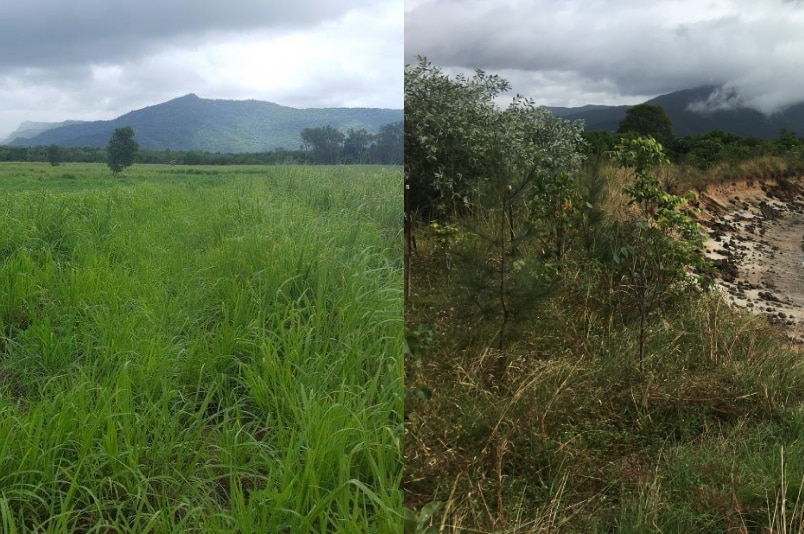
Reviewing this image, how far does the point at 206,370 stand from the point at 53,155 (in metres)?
4.61

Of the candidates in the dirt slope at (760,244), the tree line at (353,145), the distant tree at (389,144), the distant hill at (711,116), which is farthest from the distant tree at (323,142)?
the dirt slope at (760,244)

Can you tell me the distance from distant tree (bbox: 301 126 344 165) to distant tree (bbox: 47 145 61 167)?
3.03 meters

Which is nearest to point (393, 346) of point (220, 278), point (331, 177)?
point (220, 278)

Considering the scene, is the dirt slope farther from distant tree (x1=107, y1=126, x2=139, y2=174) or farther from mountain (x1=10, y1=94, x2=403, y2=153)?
distant tree (x1=107, y1=126, x2=139, y2=174)

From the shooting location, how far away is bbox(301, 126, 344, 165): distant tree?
12.6ft

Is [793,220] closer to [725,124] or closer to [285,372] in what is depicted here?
[725,124]

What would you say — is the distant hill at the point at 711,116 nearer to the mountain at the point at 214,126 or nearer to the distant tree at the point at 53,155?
the mountain at the point at 214,126

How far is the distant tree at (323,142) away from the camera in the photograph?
12.6ft

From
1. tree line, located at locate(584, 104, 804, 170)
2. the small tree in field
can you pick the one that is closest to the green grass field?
the small tree in field

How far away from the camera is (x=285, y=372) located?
6.91ft

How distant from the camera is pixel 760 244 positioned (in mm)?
4613

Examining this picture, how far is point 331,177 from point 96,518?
9.97 feet

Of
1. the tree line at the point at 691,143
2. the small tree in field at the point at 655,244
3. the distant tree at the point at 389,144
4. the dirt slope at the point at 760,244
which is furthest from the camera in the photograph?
the tree line at the point at 691,143

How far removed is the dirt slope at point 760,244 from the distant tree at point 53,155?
517 cm
